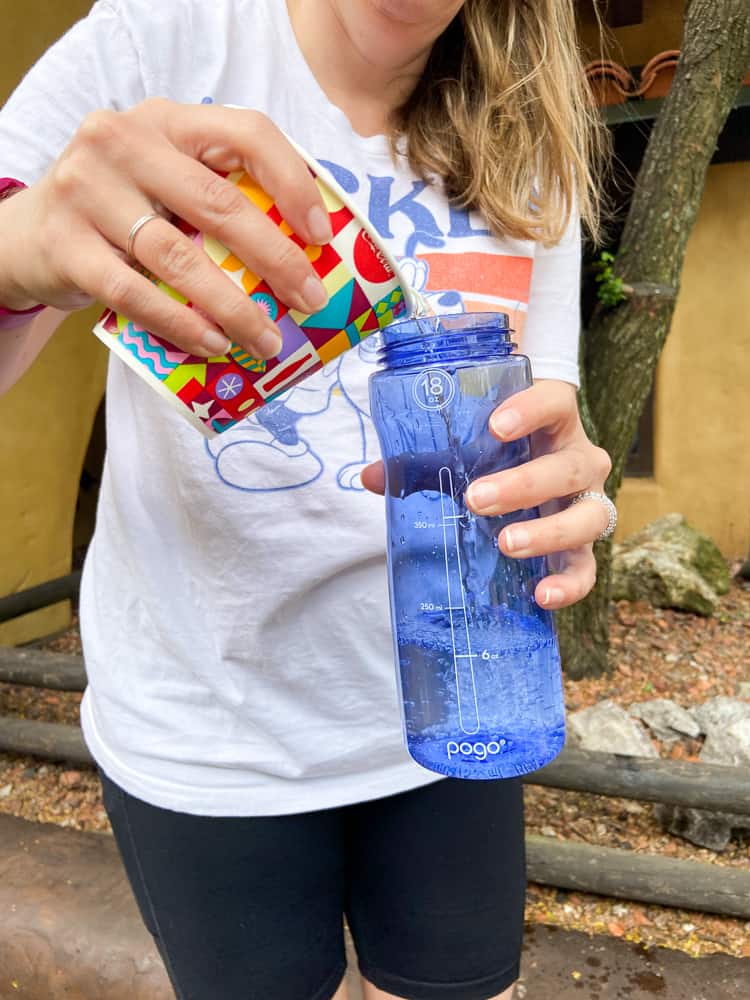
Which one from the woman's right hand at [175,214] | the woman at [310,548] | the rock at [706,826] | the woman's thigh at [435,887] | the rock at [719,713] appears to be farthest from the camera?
the rock at [719,713]

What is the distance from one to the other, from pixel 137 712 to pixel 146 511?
27 centimetres

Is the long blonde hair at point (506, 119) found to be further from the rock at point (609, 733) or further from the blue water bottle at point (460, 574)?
the rock at point (609, 733)

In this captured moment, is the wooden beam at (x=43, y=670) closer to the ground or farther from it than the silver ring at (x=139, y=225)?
closer to the ground

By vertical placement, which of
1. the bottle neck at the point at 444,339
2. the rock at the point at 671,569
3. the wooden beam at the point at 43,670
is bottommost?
the rock at the point at 671,569

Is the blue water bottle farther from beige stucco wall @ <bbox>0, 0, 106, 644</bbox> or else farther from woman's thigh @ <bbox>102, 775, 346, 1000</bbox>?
beige stucco wall @ <bbox>0, 0, 106, 644</bbox>

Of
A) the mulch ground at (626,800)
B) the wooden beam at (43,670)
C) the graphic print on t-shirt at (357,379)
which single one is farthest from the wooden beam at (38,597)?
the graphic print on t-shirt at (357,379)

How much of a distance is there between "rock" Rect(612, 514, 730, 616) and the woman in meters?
4.39

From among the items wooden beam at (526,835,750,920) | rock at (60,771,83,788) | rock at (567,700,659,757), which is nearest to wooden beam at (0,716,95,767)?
rock at (60,771,83,788)

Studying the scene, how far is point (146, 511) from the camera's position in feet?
3.73

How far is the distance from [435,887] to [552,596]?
1.81 ft

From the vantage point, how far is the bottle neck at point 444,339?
2.99ft

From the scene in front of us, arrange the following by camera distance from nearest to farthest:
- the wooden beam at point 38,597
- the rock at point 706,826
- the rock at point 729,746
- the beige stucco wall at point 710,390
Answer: the rock at point 706,826 < the rock at point 729,746 < the wooden beam at point 38,597 < the beige stucco wall at point 710,390

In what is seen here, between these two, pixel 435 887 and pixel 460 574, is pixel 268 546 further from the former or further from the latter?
pixel 435 887

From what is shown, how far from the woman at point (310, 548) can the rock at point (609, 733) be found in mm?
2436
